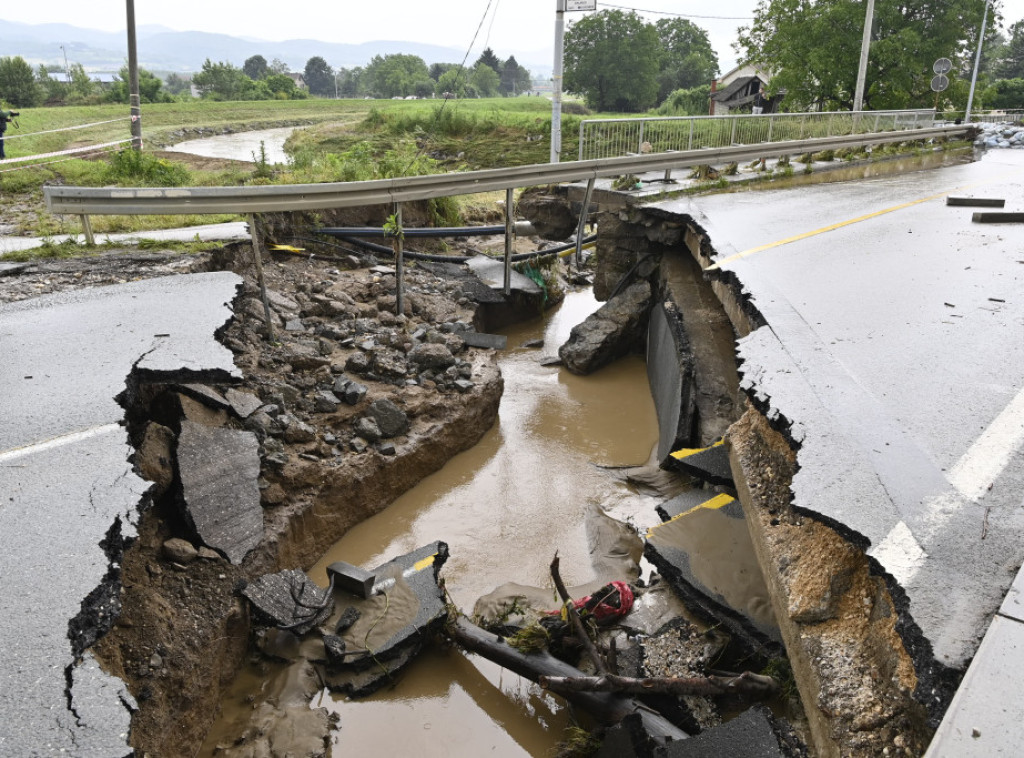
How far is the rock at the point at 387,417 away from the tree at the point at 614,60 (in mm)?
69481

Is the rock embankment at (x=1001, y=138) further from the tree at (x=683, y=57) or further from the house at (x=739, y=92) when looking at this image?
the tree at (x=683, y=57)

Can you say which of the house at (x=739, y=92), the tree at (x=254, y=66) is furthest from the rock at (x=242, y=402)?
the tree at (x=254, y=66)

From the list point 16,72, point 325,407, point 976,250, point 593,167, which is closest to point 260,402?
point 325,407

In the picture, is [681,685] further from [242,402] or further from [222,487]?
[242,402]

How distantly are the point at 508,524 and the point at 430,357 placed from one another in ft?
6.94

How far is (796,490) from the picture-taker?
136 inches

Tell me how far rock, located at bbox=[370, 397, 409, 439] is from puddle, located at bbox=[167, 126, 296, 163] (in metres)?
19.5

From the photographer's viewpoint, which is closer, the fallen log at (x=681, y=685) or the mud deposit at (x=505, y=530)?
the fallen log at (x=681, y=685)

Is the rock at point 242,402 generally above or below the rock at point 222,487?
above

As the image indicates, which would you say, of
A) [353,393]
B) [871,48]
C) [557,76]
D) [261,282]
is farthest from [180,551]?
[871,48]

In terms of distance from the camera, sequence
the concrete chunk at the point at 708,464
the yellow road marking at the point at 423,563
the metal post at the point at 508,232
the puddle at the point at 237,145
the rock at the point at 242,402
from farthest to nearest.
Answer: the puddle at the point at 237,145 < the metal post at the point at 508,232 < the rock at the point at 242,402 < the concrete chunk at the point at 708,464 < the yellow road marking at the point at 423,563

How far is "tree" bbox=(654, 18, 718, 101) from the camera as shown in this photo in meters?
83.0

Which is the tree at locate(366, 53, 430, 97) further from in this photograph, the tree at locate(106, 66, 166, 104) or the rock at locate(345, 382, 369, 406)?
the rock at locate(345, 382, 369, 406)

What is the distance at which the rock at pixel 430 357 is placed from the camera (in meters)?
7.72
